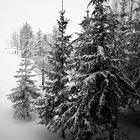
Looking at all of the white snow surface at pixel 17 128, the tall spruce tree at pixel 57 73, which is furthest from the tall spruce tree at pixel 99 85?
the white snow surface at pixel 17 128

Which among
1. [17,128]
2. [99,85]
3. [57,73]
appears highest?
[57,73]

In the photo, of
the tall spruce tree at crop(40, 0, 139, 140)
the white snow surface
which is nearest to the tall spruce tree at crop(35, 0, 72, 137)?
the white snow surface

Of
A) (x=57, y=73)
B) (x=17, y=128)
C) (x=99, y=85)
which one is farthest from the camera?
(x=17, y=128)

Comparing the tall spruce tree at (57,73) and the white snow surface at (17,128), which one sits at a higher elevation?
the tall spruce tree at (57,73)

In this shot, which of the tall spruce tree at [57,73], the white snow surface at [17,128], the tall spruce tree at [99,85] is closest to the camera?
the tall spruce tree at [99,85]

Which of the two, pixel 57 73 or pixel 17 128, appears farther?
pixel 17 128

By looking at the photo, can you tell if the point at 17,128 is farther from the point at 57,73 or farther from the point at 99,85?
the point at 99,85

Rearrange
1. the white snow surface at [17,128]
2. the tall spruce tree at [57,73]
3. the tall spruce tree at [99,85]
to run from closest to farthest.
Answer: the tall spruce tree at [99,85] → the tall spruce tree at [57,73] → the white snow surface at [17,128]

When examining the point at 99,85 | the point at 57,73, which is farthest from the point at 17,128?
the point at 99,85

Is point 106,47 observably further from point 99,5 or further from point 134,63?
point 134,63

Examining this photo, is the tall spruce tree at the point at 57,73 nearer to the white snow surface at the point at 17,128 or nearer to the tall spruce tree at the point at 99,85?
the white snow surface at the point at 17,128

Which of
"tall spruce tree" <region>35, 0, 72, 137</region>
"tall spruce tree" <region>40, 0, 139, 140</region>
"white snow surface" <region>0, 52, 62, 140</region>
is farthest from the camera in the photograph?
"white snow surface" <region>0, 52, 62, 140</region>

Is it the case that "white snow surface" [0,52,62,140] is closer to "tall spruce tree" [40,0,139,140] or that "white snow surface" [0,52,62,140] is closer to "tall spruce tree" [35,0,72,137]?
"tall spruce tree" [35,0,72,137]

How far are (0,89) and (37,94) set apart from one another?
43.4 ft
